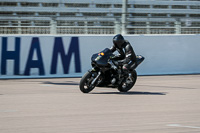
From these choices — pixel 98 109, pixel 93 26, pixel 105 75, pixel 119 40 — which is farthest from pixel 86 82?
pixel 93 26

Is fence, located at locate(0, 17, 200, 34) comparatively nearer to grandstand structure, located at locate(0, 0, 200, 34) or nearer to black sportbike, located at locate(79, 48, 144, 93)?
grandstand structure, located at locate(0, 0, 200, 34)

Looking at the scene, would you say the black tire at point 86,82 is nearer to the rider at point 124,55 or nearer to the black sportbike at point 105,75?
the black sportbike at point 105,75

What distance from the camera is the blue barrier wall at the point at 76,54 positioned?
1271 cm

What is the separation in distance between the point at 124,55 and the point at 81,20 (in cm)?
500

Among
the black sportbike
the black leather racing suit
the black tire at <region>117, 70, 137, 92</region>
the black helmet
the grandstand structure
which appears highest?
the grandstand structure

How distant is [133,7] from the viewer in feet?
66.0

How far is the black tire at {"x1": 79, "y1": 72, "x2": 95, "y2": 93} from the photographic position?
8703mm

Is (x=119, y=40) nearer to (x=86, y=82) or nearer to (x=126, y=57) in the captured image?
(x=126, y=57)

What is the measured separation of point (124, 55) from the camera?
9.38 meters

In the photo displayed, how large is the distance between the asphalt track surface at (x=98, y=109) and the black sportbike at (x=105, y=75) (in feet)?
0.74

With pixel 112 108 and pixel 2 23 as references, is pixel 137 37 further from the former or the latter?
pixel 112 108

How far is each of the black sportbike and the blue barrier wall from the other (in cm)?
394

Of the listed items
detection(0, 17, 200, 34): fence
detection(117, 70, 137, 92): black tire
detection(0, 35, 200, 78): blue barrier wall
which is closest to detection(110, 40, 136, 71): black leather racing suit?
detection(117, 70, 137, 92): black tire

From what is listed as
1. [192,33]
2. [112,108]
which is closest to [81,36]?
[192,33]
